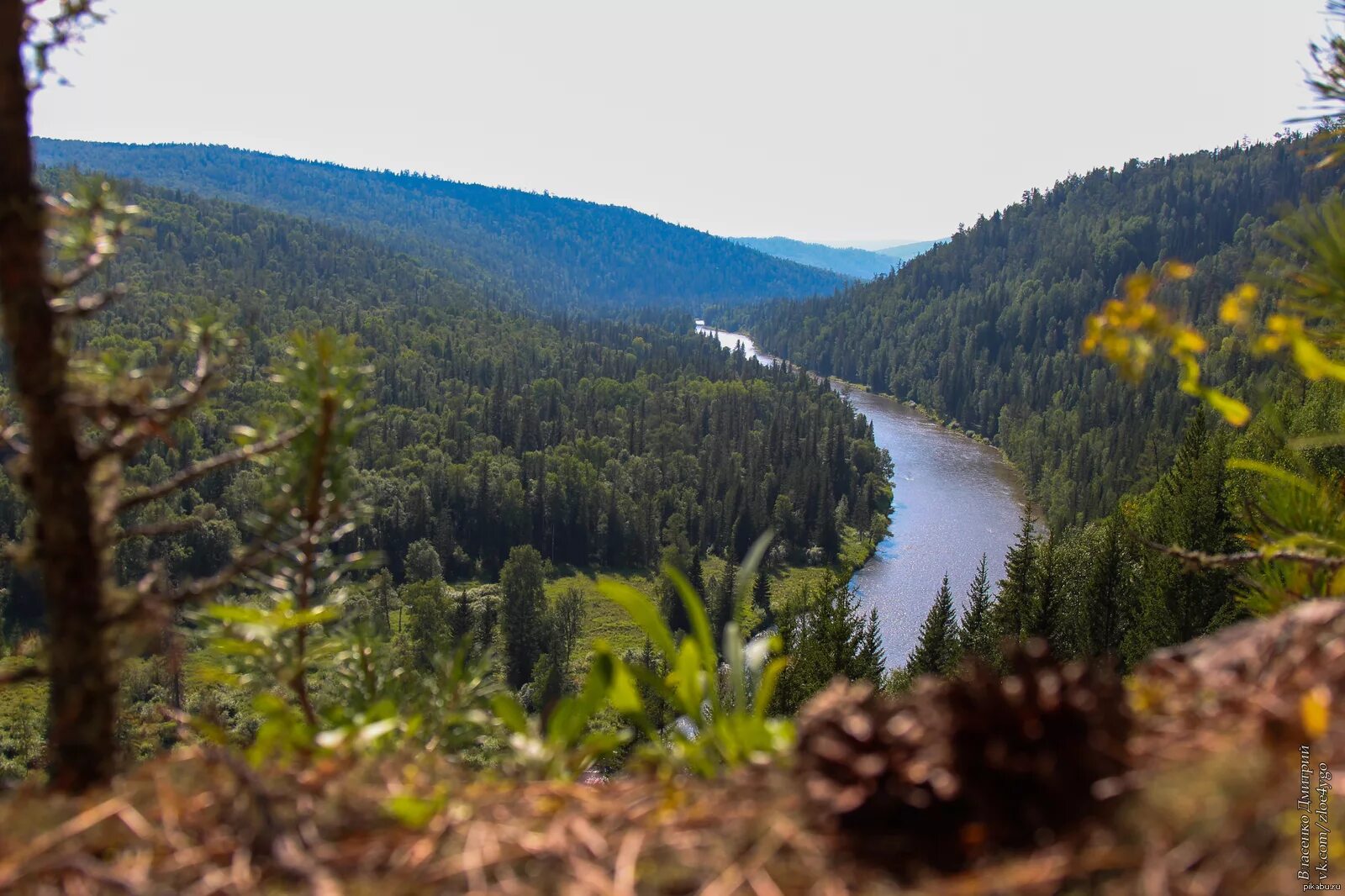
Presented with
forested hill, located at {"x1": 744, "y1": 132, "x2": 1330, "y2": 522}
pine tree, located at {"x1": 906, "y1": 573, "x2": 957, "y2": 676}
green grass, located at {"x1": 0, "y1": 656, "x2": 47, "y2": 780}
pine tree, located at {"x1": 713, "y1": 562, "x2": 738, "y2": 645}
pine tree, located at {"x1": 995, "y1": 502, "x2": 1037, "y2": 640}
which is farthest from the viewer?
forested hill, located at {"x1": 744, "y1": 132, "x2": 1330, "y2": 522}

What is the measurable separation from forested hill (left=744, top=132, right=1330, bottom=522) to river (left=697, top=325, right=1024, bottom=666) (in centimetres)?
507

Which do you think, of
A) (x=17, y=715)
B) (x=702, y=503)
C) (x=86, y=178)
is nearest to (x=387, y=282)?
(x=702, y=503)

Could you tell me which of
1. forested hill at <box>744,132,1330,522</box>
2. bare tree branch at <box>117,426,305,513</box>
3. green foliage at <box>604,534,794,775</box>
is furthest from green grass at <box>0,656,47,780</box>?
forested hill at <box>744,132,1330,522</box>

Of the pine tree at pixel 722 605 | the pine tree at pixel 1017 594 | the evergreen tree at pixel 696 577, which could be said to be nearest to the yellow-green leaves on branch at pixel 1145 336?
the pine tree at pixel 1017 594

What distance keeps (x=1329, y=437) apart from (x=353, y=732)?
240cm

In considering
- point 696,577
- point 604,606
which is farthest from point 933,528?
point 604,606

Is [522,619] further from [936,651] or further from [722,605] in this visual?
[936,651]

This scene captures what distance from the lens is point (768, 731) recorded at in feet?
6.01

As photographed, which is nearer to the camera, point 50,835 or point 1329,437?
point 50,835

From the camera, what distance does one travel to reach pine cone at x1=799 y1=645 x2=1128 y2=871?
130cm

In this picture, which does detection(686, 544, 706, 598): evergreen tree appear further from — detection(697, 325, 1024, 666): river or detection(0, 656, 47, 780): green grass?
detection(0, 656, 47, 780): green grass

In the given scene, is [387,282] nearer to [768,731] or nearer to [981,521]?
[981,521]

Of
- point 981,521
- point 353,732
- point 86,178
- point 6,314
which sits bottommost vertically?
point 981,521

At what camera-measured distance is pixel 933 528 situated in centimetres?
8006
